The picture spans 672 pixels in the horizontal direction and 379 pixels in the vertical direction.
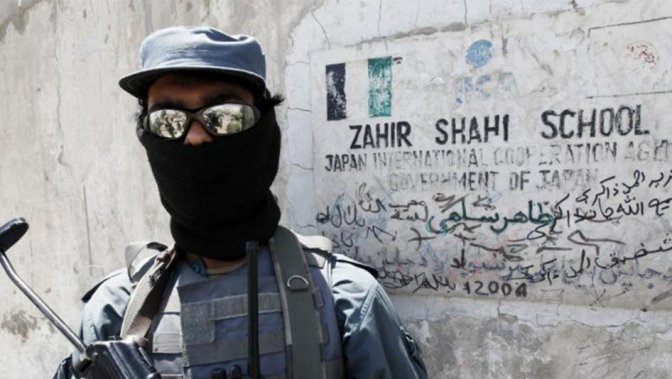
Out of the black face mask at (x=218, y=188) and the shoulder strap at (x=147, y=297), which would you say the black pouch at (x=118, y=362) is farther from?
the black face mask at (x=218, y=188)

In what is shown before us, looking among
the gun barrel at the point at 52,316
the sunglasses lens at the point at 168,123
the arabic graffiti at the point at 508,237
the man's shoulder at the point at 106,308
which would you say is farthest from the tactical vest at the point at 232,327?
the arabic graffiti at the point at 508,237

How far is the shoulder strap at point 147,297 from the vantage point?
1383mm

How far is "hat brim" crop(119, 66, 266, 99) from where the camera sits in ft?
4.43

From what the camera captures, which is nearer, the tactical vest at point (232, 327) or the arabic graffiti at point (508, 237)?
the tactical vest at point (232, 327)

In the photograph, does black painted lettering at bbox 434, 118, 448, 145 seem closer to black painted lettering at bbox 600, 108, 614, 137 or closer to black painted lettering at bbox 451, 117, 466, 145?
black painted lettering at bbox 451, 117, 466, 145

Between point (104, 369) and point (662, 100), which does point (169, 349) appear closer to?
point (104, 369)

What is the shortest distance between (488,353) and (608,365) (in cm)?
46

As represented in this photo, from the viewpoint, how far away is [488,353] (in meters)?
2.51

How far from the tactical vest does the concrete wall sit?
4.02ft

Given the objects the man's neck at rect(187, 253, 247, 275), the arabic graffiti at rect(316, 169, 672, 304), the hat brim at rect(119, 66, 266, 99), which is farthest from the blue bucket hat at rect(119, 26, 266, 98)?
the arabic graffiti at rect(316, 169, 672, 304)

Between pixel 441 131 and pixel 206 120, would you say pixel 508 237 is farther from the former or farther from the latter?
pixel 206 120

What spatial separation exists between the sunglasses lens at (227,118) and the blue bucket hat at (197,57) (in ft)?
0.25

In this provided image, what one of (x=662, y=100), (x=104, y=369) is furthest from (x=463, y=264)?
(x=104, y=369)

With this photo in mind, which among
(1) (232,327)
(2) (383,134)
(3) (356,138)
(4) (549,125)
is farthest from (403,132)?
(1) (232,327)
